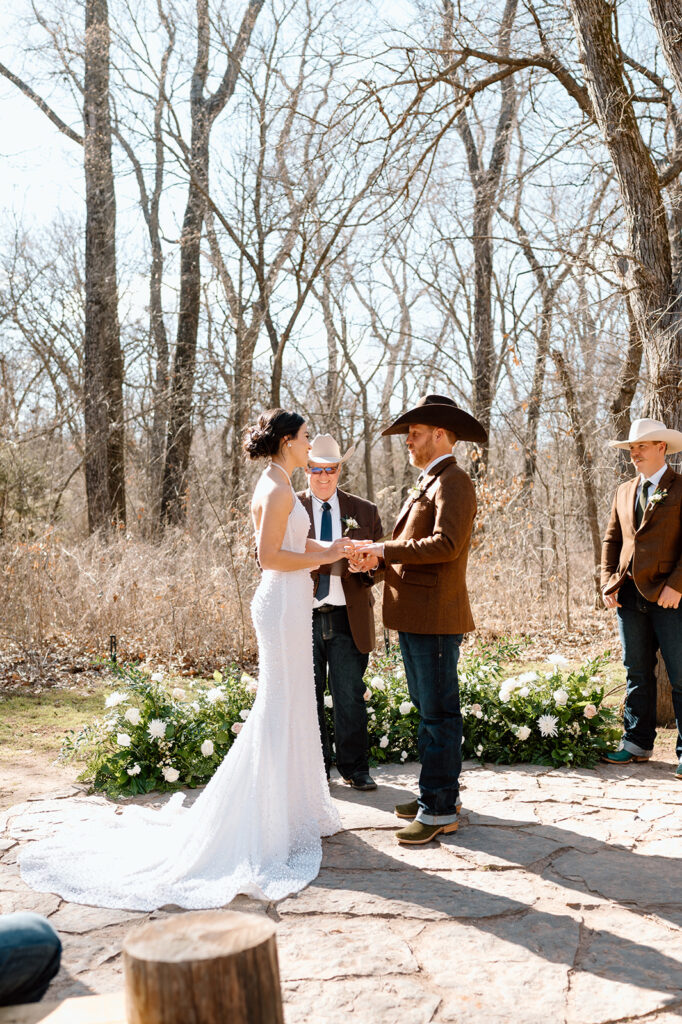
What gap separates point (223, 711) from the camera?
6.04 metres

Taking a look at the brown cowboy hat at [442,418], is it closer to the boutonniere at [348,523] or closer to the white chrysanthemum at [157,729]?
the boutonniere at [348,523]

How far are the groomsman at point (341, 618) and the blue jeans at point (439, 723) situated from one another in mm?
778

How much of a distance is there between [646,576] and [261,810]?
2.89 m

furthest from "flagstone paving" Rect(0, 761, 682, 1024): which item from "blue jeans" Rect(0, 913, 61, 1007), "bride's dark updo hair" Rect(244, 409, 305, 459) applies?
"bride's dark updo hair" Rect(244, 409, 305, 459)

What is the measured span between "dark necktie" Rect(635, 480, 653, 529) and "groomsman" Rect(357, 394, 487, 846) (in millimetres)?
1650

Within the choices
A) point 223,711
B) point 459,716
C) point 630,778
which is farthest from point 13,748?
point 630,778

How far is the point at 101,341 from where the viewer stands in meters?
16.2

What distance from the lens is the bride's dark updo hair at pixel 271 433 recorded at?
4.59 meters

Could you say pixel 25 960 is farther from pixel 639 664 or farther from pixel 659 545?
pixel 639 664

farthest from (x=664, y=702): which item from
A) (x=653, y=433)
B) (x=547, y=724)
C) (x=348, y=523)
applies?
(x=348, y=523)

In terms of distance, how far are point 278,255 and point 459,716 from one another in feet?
32.8

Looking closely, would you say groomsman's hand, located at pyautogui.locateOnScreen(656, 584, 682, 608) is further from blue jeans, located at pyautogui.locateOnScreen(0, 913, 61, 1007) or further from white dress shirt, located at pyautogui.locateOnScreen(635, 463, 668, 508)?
blue jeans, located at pyautogui.locateOnScreen(0, 913, 61, 1007)

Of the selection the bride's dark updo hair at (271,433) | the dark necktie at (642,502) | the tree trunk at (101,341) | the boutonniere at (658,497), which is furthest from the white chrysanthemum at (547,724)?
the tree trunk at (101,341)

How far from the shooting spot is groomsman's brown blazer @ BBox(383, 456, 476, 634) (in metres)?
4.54
